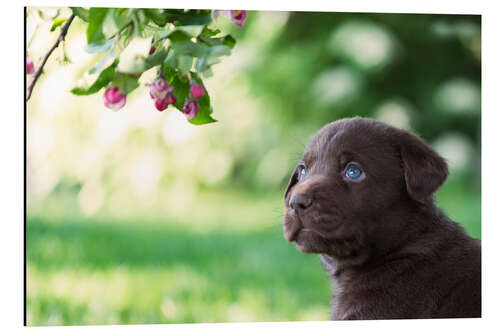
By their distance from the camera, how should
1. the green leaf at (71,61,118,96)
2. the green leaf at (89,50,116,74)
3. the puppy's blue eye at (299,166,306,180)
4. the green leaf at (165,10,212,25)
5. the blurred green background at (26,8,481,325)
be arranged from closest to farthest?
the green leaf at (89,50,116,74)
the green leaf at (71,61,118,96)
the green leaf at (165,10,212,25)
the puppy's blue eye at (299,166,306,180)
the blurred green background at (26,8,481,325)

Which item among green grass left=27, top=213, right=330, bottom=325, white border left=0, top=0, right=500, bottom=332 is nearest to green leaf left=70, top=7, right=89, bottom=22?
white border left=0, top=0, right=500, bottom=332

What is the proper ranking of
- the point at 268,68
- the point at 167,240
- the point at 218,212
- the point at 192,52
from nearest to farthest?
the point at 192,52 < the point at 167,240 < the point at 218,212 < the point at 268,68

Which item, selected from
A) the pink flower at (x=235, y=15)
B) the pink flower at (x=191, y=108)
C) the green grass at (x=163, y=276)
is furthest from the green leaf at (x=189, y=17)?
the green grass at (x=163, y=276)

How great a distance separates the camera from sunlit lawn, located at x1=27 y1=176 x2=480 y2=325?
464 cm

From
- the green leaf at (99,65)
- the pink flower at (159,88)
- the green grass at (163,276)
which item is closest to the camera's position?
the green leaf at (99,65)

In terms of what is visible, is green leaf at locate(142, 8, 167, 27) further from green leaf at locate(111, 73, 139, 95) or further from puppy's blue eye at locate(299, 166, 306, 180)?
puppy's blue eye at locate(299, 166, 306, 180)

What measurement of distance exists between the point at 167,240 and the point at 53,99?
197 centimetres

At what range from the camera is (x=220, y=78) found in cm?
840

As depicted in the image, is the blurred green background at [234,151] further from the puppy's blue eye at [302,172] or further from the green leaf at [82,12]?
the green leaf at [82,12]

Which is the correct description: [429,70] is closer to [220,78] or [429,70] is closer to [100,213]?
[220,78]

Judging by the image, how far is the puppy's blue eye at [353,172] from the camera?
2.77 m

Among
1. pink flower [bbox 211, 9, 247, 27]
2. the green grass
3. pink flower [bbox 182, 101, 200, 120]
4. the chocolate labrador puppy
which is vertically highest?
pink flower [bbox 211, 9, 247, 27]

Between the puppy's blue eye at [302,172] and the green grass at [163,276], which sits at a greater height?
the puppy's blue eye at [302,172]

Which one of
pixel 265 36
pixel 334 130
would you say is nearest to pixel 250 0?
pixel 334 130
